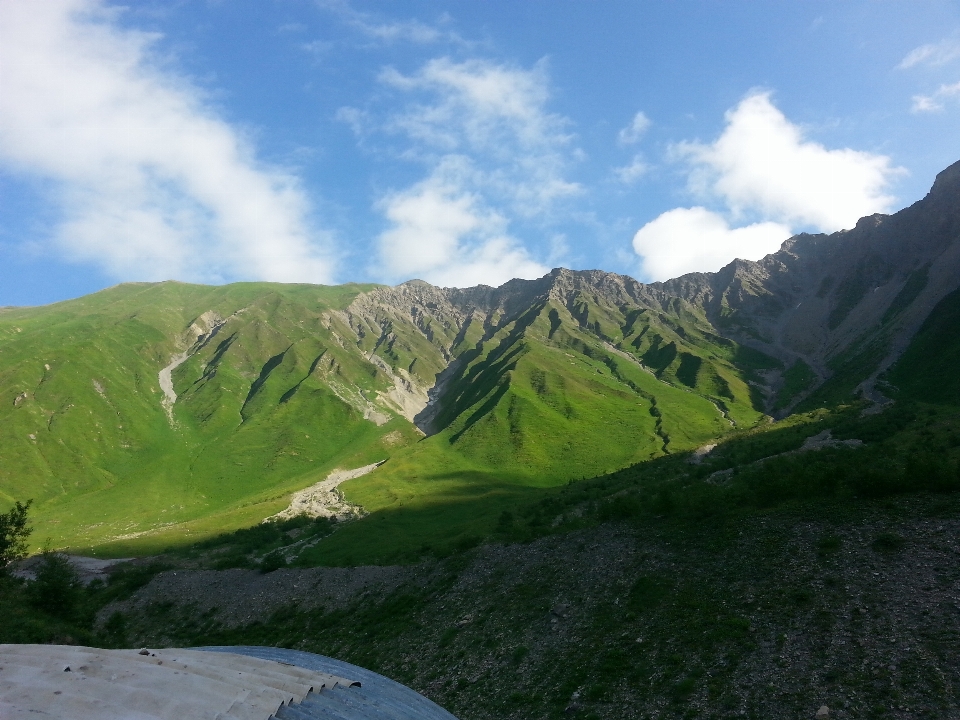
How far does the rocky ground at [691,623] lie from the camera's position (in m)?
18.9

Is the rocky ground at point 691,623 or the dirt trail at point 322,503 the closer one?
the rocky ground at point 691,623

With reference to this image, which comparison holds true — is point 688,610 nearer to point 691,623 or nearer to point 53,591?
point 691,623

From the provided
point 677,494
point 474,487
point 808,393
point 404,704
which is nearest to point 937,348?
point 808,393

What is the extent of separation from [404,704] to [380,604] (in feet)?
79.9

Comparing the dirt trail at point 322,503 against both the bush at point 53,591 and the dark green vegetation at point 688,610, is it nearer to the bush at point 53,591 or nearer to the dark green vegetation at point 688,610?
the bush at point 53,591

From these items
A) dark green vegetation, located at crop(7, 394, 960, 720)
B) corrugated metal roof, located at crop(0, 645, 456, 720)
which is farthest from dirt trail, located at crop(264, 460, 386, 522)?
corrugated metal roof, located at crop(0, 645, 456, 720)

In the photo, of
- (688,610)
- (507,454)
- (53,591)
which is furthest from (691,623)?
(507,454)

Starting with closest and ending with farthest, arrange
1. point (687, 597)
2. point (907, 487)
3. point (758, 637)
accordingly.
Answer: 1. point (758, 637)
2. point (687, 597)
3. point (907, 487)

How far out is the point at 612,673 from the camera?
23.6m

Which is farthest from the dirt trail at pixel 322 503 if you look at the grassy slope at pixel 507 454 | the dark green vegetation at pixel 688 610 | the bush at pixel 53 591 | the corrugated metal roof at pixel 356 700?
the corrugated metal roof at pixel 356 700

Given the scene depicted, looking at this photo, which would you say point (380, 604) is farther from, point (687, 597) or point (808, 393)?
point (808, 393)

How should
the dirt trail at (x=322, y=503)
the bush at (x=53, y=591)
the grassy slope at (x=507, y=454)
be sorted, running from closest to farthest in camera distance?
the bush at (x=53, y=591), the grassy slope at (x=507, y=454), the dirt trail at (x=322, y=503)

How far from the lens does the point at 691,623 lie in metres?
24.7

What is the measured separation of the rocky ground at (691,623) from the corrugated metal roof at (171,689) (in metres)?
8.62
